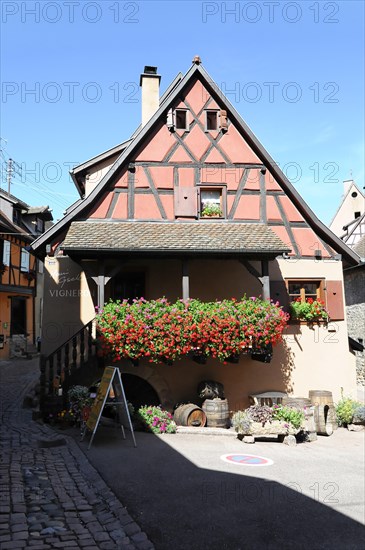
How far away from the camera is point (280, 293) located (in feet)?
43.0

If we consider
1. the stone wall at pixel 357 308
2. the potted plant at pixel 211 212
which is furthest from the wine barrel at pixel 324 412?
the stone wall at pixel 357 308

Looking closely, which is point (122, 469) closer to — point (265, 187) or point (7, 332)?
point (265, 187)

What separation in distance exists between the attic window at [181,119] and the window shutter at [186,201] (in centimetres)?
196

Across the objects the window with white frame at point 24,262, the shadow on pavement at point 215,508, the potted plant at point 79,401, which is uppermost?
the window with white frame at point 24,262

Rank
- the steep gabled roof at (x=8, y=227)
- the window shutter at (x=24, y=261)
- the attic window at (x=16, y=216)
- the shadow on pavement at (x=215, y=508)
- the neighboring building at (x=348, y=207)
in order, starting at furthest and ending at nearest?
the neighboring building at (x=348, y=207)
the attic window at (x=16, y=216)
the window shutter at (x=24, y=261)
the steep gabled roof at (x=8, y=227)
the shadow on pavement at (x=215, y=508)

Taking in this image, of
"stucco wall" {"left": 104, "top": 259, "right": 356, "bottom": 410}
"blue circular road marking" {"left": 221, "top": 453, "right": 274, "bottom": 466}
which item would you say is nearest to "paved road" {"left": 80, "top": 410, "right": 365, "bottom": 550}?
"blue circular road marking" {"left": 221, "top": 453, "right": 274, "bottom": 466}

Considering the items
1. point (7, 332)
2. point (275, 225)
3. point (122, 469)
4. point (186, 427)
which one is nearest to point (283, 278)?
point (275, 225)

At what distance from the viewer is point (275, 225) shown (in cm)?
1345

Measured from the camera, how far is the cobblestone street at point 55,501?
4.77 m

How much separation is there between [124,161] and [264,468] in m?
8.84

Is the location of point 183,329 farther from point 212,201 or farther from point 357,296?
point 357,296

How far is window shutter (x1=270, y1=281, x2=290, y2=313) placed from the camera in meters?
13.1

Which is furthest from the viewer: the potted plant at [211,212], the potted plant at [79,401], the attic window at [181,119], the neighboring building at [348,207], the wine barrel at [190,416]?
the neighboring building at [348,207]

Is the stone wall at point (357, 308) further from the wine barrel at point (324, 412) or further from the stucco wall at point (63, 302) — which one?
the stucco wall at point (63, 302)
